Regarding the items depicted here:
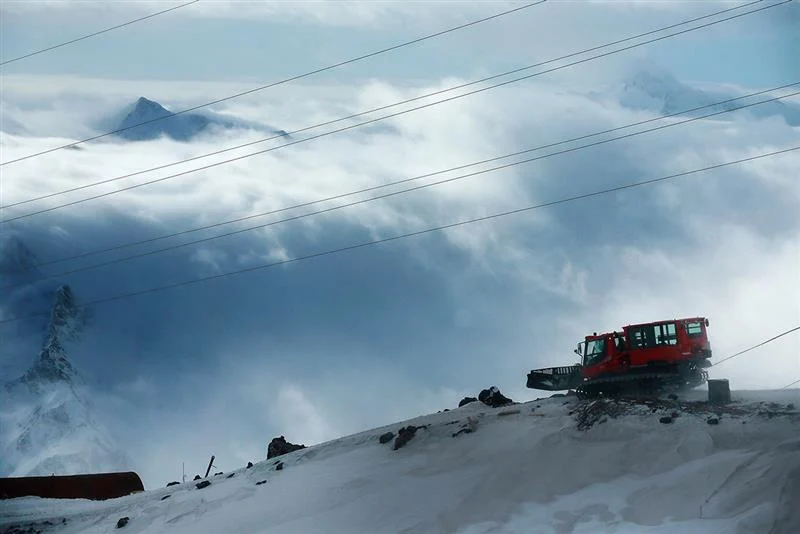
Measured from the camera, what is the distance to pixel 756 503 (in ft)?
73.2

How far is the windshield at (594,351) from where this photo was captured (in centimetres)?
3756

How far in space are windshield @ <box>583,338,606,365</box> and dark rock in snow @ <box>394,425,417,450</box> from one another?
9.32 m

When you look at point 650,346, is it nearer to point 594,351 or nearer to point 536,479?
point 594,351

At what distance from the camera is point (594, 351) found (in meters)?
37.8

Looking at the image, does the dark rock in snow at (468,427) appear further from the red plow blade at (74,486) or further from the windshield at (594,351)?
the red plow blade at (74,486)

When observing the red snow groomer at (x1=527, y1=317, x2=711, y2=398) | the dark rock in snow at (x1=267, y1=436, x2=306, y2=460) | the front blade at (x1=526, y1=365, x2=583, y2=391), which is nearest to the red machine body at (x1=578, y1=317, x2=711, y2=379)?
the red snow groomer at (x1=527, y1=317, x2=711, y2=398)

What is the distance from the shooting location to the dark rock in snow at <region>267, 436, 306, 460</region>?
3776 centimetres

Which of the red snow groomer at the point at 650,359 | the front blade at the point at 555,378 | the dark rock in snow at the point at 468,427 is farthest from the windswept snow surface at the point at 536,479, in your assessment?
the front blade at the point at 555,378

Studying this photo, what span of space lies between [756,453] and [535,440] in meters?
6.80

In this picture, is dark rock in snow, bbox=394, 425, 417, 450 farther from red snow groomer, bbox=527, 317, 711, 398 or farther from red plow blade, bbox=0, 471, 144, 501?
red plow blade, bbox=0, 471, 144, 501

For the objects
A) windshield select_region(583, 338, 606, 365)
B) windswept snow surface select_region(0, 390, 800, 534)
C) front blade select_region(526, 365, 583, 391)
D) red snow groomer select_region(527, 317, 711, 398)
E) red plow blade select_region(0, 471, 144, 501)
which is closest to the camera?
windswept snow surface select_region(0, 390, 800, 534)

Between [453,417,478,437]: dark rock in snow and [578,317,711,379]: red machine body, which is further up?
[578,317,711,379]: red machine body

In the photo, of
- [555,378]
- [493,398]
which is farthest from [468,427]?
[555,378]

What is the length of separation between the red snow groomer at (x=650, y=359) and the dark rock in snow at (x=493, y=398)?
3.33m
